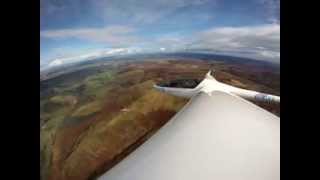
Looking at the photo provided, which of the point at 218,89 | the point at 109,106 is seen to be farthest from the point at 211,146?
the point at 109,106

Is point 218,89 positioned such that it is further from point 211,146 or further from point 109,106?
point 109,106

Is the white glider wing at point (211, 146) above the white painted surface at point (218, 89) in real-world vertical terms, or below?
below

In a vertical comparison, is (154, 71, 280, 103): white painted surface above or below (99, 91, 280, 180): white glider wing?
above
